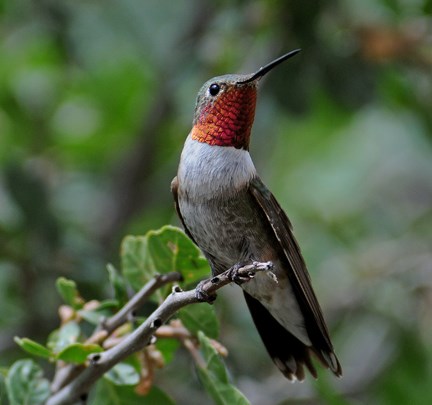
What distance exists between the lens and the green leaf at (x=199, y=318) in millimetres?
2150

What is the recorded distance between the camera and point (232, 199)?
2.31 m

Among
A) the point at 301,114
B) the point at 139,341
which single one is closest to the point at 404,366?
the point at 301,114

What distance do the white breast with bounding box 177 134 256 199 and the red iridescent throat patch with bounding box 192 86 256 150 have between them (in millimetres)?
23

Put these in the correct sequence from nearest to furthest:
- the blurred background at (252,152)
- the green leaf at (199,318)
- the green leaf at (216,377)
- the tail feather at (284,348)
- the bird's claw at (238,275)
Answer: the bird's claw at (238,275) < the green leaf at (216,377) < the green leaf at (199,318) < the tail feather at (284,348) < the blurred background at (252,152)

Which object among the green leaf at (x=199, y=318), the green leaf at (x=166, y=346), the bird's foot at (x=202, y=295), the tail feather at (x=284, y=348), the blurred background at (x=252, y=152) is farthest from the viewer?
the blurred background at (x=252, y=152)

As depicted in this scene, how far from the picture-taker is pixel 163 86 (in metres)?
4.06

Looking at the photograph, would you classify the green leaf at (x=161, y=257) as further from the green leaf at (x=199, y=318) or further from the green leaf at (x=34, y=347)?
the green leaf at (x=34, y=347)

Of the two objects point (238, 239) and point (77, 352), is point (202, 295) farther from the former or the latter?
point (238, 239)

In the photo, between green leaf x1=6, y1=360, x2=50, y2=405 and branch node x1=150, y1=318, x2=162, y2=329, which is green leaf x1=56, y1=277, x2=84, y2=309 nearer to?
green leaf x1=6, y1=360, x2=50, y2=405

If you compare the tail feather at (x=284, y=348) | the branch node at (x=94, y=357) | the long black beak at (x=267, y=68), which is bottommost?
the tail feather at (x=284, y=348)

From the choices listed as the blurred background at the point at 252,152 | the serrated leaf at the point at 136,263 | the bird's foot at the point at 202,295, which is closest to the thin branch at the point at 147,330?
the bird's foot at the point at 202,295

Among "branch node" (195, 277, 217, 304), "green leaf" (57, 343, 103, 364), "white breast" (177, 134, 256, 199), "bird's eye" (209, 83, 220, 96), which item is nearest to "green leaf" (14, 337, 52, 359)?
"green leaf" (57, 343, 103, 364)

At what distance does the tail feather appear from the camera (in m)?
2.58

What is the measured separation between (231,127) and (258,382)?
4.20ft
